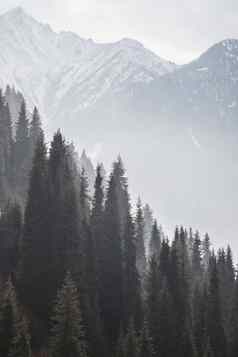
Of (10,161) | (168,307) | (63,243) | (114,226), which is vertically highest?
(10,161)

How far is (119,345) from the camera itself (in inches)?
2355

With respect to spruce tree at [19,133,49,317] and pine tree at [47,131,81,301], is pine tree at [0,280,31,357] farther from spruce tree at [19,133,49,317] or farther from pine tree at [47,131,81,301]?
pine tree at [47,131,81,301]

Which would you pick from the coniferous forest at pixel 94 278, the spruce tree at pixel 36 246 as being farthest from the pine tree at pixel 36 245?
the coniferous forest at pixel 94 278

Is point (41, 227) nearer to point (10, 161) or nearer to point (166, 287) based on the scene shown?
point (166, 287)

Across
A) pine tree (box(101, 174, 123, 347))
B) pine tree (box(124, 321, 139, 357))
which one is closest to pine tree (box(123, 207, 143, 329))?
pine tree (box(101, 174, 123, 347))

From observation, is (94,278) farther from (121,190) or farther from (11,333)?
(121,190)

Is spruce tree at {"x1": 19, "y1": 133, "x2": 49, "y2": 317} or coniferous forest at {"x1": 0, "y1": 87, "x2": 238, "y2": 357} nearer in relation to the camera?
coniferous forest at {"x1": 0, "y1": 87, "x2": 238, "y2": 357}

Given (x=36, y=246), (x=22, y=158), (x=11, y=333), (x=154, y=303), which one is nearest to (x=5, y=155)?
(x=22, y=158)

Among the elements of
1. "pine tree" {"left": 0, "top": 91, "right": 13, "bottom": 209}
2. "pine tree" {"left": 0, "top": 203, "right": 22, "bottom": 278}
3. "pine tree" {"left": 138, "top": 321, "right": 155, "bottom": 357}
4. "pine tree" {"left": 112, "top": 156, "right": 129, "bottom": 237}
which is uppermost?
"pine tree" {"left": 0, "top": 91, "right": 13, "bottom": 209}

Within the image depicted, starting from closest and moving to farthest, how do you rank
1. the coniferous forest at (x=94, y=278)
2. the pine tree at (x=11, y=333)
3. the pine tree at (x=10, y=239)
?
the pine tree at (x=11, y=333), the coniferous forest at (x=94, y=278), the pine tree at (x=10, y=239)

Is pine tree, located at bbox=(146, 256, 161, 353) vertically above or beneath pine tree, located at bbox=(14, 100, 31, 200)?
beneath

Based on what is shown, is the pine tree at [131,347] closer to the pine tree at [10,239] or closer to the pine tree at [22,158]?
the pine tree at [10,239]

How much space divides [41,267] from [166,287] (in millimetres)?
16760

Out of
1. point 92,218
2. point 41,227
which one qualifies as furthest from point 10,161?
point 41,227
